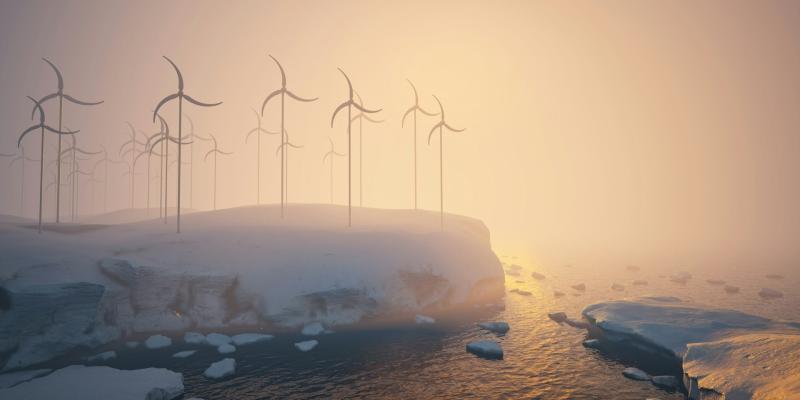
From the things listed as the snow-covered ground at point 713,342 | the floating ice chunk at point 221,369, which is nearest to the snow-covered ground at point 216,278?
the floating ice chunk at point 221,369

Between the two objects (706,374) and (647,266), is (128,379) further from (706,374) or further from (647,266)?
(647,266)

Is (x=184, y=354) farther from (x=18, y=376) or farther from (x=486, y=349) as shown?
(x=486, y=349)

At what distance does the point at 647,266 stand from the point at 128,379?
7117 centimetres

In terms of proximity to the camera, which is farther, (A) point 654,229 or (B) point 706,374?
(A) point 654,229

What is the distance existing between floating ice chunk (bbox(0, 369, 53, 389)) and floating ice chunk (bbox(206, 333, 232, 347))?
7248 millimetres

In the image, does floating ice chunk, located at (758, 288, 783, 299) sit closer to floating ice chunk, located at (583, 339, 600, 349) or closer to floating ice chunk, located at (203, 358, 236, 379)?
floating ice chunk, located at (583, 339, 600, 349)

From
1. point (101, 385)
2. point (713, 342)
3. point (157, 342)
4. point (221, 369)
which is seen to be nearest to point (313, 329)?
point (221, 369)

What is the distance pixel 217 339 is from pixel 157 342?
11.3ft

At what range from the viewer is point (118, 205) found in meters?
162

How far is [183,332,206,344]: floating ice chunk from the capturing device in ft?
75.5

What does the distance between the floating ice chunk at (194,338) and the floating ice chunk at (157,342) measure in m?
0.91

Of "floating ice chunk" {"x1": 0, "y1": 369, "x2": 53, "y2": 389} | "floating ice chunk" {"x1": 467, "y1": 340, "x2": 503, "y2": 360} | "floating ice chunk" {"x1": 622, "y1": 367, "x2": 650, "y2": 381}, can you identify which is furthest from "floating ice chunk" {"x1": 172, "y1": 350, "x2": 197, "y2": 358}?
"floating ice chunk" {"x1": 622, "y1": 367, "x2": 650, "y2": 381}

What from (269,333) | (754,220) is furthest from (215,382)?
(754,220)

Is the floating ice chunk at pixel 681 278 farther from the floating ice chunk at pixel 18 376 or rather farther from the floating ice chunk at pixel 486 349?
the floating ice chunk at pixel 18 376
